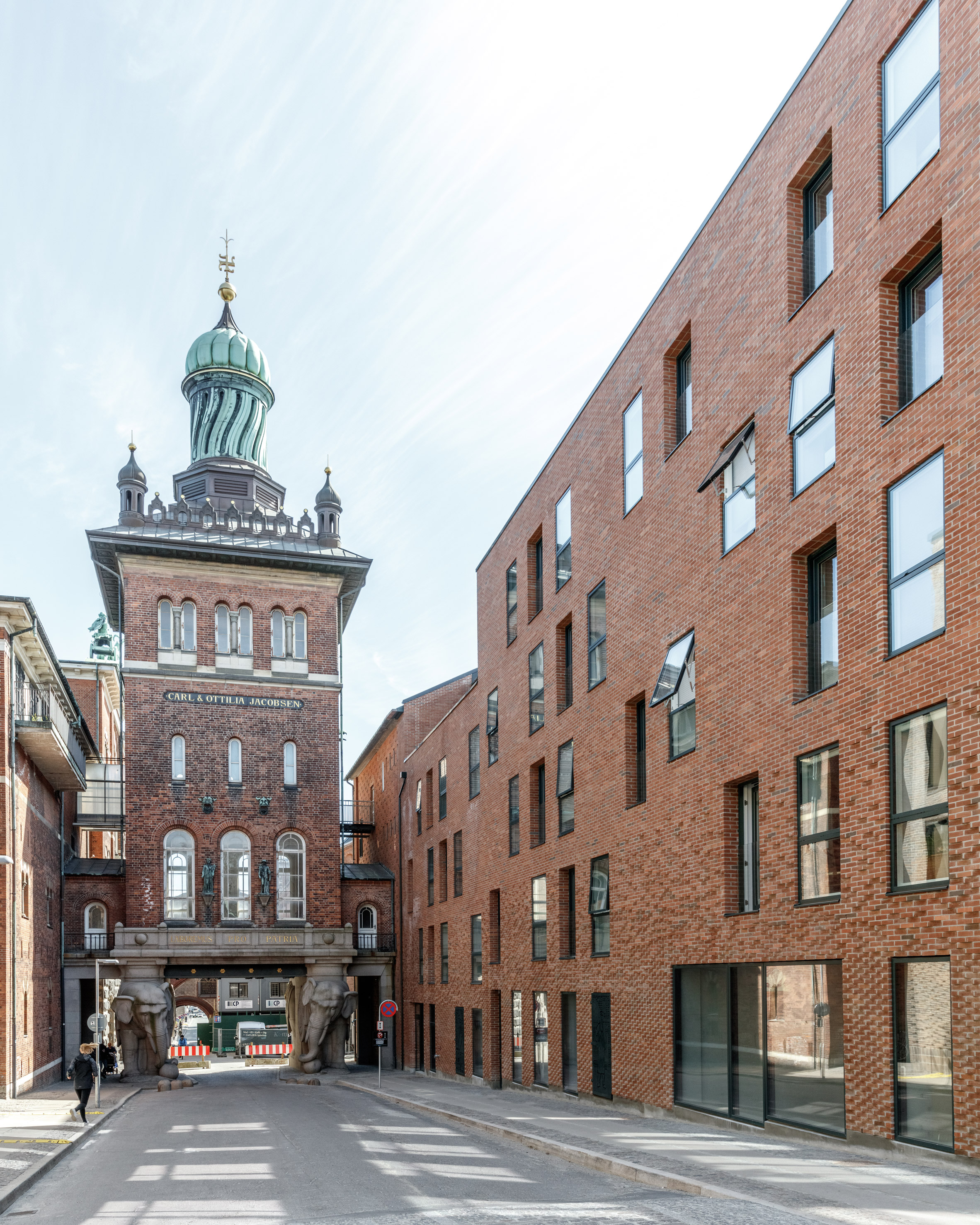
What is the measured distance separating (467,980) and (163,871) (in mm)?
13162

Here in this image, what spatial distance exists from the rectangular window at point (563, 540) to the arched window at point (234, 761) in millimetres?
20534

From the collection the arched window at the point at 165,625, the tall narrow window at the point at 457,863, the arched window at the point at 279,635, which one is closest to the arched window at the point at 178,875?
the arched window at the point at 165,625

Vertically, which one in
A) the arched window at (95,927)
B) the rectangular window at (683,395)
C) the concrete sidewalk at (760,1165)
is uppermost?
the rectangular window at (683,395)

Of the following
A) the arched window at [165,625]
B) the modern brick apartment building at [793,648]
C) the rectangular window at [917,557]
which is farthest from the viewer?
the arched window at [165,625]

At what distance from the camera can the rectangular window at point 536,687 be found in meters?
28.0

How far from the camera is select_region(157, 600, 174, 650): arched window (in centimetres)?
4388

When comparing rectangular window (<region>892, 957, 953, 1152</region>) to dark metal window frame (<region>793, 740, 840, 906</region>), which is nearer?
rectangular window (<region>892, 957, 953, 1152</region>)

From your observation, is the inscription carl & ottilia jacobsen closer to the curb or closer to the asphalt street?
the asphalt street

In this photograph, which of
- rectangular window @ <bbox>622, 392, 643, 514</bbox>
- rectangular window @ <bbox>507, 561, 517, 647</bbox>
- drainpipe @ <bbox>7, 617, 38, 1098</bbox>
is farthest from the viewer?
rectangular window @ <bbox>507, 561, 517, 647</bbox>

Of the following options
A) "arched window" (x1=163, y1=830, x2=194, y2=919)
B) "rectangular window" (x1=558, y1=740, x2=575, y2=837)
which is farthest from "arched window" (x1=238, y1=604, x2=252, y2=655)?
"rectangular window" (x1=558, y1=740, x2=575, y2=837)

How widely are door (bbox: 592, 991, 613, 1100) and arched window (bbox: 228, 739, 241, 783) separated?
23.4 metres

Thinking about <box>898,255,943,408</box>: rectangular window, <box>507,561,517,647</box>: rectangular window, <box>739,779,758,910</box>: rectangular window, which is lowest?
<box>739,779,758,910</box>: rectangular window

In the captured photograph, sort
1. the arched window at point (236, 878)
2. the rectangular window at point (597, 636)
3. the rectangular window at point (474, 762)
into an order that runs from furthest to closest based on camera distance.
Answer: the arched window at point (236, 878)
the rectangular window at point (474, 762)
the rectangular window at point (597, 636)

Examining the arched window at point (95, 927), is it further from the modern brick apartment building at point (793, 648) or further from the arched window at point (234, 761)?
the modern brick apartment building at point (793, 648)
